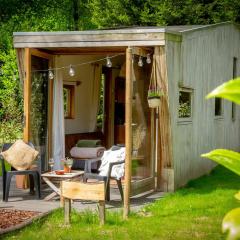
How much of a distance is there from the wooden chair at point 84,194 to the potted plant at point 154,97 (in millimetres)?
2306

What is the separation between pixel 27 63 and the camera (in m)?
8.37

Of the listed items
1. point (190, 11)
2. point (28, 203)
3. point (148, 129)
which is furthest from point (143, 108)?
point (190, 11)

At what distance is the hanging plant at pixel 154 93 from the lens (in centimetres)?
806

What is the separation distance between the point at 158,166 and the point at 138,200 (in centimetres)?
106

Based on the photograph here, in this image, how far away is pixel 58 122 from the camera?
368 inches

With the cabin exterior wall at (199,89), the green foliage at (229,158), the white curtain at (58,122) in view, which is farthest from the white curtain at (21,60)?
the green foliage at (229,158)

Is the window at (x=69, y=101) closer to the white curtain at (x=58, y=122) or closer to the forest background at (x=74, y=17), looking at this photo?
the white curtain at (x=58, y=122)

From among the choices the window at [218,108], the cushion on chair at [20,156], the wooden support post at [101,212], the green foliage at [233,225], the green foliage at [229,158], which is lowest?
the wooden support post at [101,212]

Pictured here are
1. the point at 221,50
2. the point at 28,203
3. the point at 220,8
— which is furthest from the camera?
the point at 220,8

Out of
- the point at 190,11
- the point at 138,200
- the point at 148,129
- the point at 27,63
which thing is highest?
the point at 190,11

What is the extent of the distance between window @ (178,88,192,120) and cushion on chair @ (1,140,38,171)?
2.64 m

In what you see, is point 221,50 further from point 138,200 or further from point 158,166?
point 138,200

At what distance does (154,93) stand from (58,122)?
82.4 inches

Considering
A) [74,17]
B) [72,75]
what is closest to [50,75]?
[72,75]
